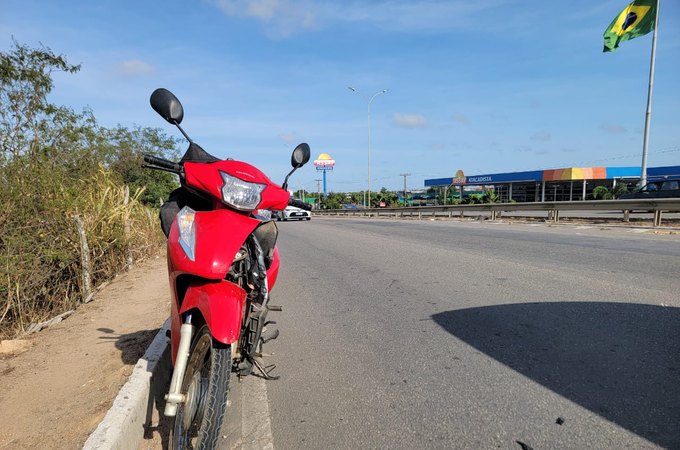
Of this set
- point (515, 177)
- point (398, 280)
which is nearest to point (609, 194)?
point (515, 177)

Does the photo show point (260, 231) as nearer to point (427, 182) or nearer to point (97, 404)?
point (97, 404)

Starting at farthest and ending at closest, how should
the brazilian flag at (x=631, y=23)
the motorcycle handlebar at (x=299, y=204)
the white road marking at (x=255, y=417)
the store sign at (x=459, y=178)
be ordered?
the store sign at (x=459, y=178)
the brazilian flag at (x=631, y=23)
the motorcycle handlebar at (x=299, y=204)
the white road marking at (x=255, y=417)

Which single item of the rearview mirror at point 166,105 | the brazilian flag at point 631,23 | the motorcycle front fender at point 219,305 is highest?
the brazilian flag at point 631,23

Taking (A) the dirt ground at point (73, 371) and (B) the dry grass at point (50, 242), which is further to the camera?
(B) the dry grass at point (50, 242)

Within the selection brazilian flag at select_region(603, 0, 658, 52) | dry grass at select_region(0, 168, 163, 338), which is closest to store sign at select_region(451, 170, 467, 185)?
brazilian flag at select_region(603, 0, 658, 52)

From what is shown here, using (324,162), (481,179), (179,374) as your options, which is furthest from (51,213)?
(324,162)

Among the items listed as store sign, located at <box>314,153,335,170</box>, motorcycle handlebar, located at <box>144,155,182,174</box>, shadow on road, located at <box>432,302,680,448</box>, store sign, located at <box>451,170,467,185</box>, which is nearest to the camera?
shadow on road, located at <box>432,302,680,448</box>

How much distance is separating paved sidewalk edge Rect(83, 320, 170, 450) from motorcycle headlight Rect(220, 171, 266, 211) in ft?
4.49

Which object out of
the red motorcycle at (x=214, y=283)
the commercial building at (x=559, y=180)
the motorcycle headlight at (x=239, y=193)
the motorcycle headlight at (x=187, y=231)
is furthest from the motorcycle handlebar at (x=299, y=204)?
the commercial building at (x=559, y=180)

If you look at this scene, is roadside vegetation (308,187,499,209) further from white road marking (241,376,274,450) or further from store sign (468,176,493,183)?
white road marking (241,376,274,450)

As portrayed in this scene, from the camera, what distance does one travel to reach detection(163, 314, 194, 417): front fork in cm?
242

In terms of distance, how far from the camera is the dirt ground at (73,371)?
116 inches

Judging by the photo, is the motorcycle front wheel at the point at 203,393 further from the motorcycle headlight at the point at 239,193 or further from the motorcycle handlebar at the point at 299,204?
the motorcycle handlebar at the point at 299,204

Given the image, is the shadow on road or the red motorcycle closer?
the red motorcycle
